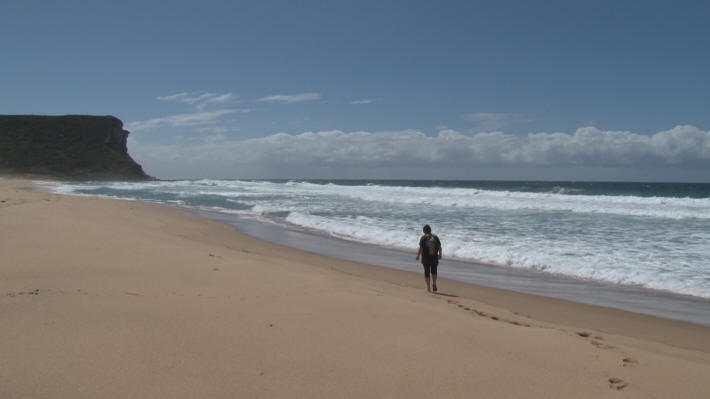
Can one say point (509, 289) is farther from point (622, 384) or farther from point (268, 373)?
point (268, 373)

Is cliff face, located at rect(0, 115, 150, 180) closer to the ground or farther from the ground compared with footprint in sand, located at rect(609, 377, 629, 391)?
farther from the ground

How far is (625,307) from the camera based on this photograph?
25.1ft

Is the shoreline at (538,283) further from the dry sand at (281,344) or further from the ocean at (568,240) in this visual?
the dry sand at (281,344)

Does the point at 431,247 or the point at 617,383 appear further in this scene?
the point at 431,247

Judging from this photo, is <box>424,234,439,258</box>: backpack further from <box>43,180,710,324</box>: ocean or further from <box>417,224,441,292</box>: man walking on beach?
<box>43,180,710,324</box>: ocean

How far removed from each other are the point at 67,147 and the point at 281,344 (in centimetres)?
9917

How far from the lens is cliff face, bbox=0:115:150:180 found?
251ft

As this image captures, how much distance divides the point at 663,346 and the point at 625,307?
8.00ft

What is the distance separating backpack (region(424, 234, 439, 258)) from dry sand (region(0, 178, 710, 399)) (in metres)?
1.87

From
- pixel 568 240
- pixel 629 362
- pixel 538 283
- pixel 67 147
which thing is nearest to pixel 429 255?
pixel 538 283

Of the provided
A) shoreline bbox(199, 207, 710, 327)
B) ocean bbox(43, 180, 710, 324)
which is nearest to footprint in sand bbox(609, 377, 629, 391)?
shoreline bbox(199, 207, 710, 327)

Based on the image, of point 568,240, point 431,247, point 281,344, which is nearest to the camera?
point 281,344

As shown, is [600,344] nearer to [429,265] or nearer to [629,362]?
[629,362]

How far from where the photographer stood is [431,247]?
8547mm
